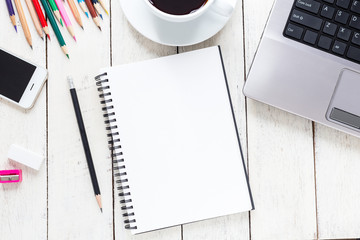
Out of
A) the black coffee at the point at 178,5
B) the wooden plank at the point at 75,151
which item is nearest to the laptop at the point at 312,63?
the black coffee at the point at 178,5

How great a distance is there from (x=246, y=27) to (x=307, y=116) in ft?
0.55

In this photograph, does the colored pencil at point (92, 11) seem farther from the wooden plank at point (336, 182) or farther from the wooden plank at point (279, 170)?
the wooden plank at point (336, 182)

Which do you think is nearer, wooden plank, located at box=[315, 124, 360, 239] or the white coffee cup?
the white coffee cup

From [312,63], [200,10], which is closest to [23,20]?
[200,10]

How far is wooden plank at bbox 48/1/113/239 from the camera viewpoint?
0.71 m

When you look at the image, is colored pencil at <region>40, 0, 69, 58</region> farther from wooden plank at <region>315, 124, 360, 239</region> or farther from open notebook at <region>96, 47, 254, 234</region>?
wooden plank at <region>315, 124, 360, 239</region>

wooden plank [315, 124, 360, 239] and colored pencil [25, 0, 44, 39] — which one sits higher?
colored pencil [25, 0, 44, 39]

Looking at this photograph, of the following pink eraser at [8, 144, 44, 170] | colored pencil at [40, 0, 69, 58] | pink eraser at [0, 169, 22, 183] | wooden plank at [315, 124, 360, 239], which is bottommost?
wooden plank at [315, 124, 360, 239]

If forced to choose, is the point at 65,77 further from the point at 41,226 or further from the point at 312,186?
the point at 312,186

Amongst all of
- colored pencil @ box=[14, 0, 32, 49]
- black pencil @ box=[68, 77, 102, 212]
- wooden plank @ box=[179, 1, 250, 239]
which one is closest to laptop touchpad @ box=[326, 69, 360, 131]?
wooden plank @ box=[179, 1, 250, 239]

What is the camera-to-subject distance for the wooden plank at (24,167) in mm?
705

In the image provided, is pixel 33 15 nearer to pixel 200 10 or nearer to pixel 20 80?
pixel 20 80

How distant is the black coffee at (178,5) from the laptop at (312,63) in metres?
0.11

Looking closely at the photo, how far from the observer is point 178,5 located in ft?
2.06
